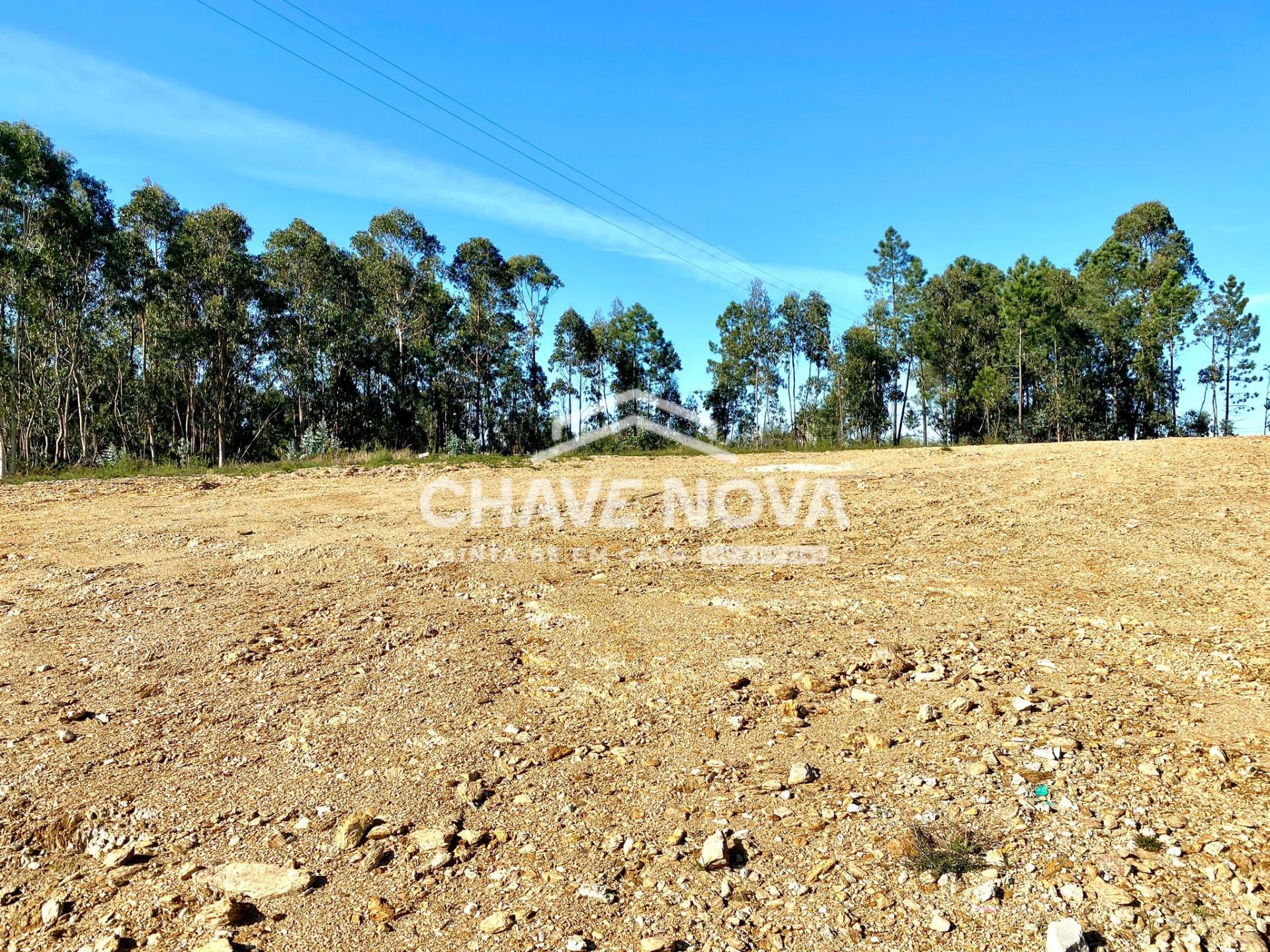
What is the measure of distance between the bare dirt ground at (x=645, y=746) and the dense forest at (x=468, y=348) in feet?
58.6

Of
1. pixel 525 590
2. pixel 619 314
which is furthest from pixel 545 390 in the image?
pixel 525 590

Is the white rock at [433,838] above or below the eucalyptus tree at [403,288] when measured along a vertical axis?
below

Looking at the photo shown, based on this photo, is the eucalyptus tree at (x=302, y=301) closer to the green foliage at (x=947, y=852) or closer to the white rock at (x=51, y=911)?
the white rock at (x=51, y=911)

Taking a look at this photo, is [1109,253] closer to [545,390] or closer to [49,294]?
[545,390]

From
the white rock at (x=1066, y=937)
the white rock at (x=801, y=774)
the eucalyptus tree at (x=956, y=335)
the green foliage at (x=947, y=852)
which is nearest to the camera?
the white rock at (x=1066, y=937)

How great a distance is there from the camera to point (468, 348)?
36781 mm

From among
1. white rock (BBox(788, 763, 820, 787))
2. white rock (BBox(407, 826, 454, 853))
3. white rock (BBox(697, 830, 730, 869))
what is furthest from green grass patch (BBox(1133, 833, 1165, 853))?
white rock (BBox(407, 826, 454, 853))

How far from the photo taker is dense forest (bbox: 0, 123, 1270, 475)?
27062 millimetres

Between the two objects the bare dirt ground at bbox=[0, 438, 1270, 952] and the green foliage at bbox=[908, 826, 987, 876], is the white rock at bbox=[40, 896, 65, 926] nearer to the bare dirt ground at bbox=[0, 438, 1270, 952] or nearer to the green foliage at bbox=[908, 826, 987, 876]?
the bare dirt ground at bbox=[0, 438, 1270, 952]

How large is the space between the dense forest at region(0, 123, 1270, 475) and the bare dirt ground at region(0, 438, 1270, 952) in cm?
1785

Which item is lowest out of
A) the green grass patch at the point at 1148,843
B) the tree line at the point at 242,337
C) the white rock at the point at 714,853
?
the white rock at the point at 714,853

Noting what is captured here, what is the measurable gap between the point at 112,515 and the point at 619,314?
3239cm

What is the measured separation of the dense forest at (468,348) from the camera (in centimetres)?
2706

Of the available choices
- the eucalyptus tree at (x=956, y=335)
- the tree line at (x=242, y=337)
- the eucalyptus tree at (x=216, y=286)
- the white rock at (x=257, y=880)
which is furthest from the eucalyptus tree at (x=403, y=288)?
the white rock at (x=257, y=880)
